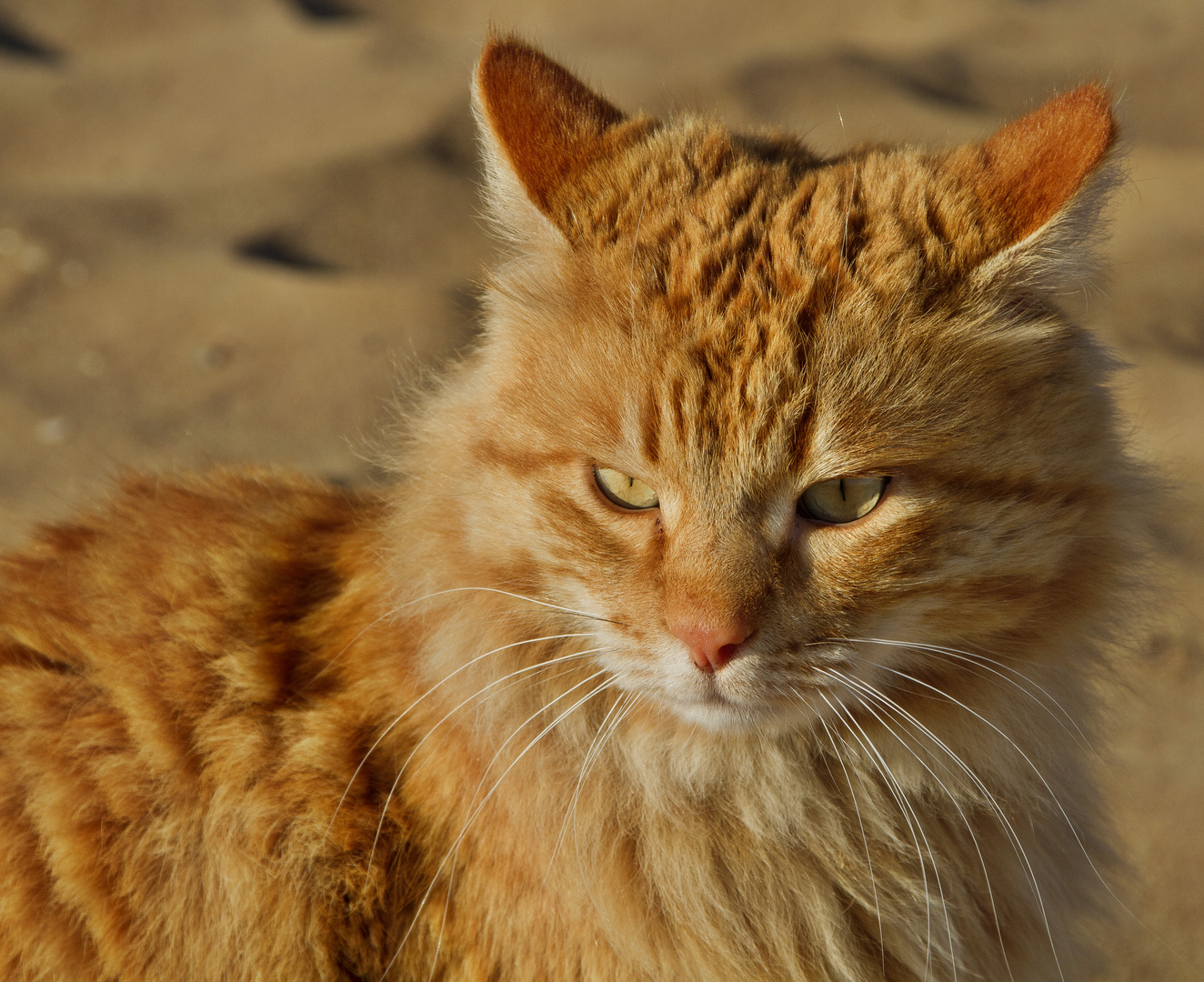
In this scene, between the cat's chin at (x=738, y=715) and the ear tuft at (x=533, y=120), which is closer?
the cat's chin at (x=738, y=715)

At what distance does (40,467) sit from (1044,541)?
3305 millimetres

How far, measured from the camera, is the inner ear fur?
1427 millimetres

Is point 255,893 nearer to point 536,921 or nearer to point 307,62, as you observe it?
point 536,921

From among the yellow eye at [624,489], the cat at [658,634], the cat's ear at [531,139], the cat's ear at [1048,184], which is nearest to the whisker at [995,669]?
the cat at [658,634]

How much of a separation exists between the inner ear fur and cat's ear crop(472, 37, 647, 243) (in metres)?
0.56

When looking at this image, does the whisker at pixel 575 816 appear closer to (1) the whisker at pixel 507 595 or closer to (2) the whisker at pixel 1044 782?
(1) the whisker at pixel 507 595

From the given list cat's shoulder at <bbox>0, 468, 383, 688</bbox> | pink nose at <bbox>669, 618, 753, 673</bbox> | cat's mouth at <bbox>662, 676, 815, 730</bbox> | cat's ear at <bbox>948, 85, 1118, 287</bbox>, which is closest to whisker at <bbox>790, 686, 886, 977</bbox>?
cat's mouth at <bbox>662, 676, 815, 730</bbox>

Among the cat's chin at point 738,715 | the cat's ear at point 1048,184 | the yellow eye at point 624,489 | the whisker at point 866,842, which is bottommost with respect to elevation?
the whisker at point 866,842

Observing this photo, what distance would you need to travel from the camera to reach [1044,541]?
1.49 meters

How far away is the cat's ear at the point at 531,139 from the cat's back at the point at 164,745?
64 centimetres

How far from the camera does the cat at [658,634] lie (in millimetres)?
1439

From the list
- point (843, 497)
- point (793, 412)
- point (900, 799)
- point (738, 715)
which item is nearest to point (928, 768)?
point (900, 799)

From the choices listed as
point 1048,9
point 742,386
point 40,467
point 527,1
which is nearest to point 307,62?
point 527,1

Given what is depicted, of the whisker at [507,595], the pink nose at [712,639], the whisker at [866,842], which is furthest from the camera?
the whisker at [866,842]
